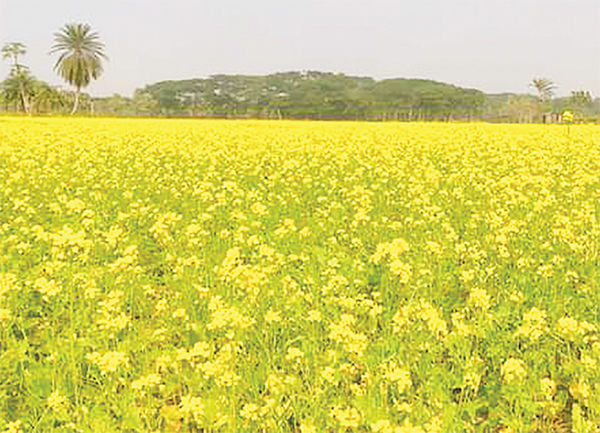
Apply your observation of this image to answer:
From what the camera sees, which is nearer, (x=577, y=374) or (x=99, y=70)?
(x=577, y=374)

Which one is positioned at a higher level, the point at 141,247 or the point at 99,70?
the point at 99,70

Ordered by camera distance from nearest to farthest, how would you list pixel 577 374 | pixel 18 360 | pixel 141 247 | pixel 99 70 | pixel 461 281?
pixel 577 374 → pixel 18 360 → pixel 461 281 → pixel 141 247 → pixel 99 70

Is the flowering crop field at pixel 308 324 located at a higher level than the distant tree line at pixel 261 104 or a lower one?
lower

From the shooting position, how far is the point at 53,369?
468 cm

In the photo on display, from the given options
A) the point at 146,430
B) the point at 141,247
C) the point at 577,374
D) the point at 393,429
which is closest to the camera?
the point at 393,429

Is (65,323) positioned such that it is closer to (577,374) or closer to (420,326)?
(420,326)

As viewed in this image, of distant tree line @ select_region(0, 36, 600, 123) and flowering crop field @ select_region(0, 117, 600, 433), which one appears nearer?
flowering crop field @ select_region(0, 117, 600, 433)

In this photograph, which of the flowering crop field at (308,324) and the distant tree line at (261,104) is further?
the distant tree line at (261,104)

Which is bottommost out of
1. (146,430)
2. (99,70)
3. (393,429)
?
(146,430)

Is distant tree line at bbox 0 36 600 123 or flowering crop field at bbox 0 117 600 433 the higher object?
distant tree line at bbox 0 36 600 123

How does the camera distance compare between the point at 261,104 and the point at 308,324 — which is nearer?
the point at 308,324

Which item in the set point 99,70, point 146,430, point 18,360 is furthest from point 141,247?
point 99,70

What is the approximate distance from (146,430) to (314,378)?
137 centimetres

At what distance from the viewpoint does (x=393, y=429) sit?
3705 millimetres
